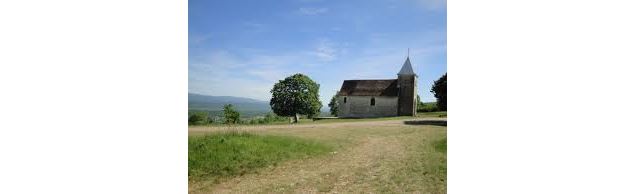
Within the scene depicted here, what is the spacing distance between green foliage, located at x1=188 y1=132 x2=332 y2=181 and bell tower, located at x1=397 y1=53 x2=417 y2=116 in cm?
98

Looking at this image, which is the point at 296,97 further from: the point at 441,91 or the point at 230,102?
the point at 441,91

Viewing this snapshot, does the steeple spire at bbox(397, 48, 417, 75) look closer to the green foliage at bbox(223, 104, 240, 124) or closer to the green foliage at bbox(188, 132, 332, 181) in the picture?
the green foliage at bbox(188, 132, 332, 181)

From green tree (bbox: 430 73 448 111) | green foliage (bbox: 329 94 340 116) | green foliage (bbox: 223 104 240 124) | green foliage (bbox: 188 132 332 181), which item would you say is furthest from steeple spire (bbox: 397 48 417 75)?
green foliage (bbox: 223 104 240 124)

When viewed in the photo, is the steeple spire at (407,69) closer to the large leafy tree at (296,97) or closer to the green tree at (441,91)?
the green tree at (441,91)

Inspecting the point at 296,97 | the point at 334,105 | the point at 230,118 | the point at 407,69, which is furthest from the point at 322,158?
the point at 407,69

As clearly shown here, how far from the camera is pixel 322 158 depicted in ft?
16.4

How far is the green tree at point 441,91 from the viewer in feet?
15.3

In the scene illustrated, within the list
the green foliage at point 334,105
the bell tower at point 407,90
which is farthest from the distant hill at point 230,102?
the bell tower at point 407,90

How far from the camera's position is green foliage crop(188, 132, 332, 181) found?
16.1 feet

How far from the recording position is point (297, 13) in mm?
5031

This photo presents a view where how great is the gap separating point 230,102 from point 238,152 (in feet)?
1.95

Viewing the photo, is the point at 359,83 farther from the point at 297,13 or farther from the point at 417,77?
the point at 297,13
